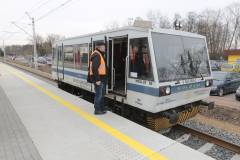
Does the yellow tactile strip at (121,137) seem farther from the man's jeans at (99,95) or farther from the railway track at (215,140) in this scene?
the railway track at (215,140)

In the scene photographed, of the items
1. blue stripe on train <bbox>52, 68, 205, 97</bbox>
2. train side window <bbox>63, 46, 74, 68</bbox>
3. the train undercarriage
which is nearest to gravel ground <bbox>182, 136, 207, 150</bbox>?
the train undercarriage

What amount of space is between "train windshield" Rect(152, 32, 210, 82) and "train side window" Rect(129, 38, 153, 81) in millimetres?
Result: 204

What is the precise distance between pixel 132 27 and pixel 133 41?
0.34 meters

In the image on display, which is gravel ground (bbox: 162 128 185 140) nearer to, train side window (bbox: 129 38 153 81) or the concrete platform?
the concrete platform

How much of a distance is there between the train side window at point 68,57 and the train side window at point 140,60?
446cm

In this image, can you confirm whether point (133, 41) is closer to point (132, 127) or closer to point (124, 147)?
point (132, 127)

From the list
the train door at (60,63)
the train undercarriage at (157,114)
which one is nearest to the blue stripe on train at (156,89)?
the train undercarriage at (157,114)

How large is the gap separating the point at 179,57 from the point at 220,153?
246 cm

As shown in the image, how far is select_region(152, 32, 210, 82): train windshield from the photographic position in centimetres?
542

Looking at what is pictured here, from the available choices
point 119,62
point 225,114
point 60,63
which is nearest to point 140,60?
point 119,62

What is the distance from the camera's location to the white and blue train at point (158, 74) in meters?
5.33

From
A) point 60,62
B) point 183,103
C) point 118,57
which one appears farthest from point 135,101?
point 60,62

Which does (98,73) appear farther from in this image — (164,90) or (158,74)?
(164,90)

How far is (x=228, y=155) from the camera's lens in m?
5.27
